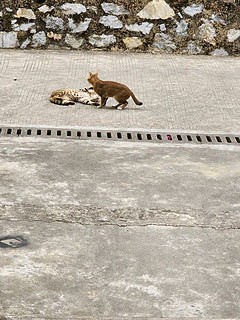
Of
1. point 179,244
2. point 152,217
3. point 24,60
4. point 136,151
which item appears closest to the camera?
point 179,244

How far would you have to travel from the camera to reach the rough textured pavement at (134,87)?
6.75 meters

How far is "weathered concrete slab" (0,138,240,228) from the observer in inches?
195

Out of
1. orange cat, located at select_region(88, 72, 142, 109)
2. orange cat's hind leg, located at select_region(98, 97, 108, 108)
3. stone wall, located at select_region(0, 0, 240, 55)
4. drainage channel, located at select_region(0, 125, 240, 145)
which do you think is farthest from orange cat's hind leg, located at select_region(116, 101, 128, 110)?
stone wall, located at select_region(0, 0, 240, 55)

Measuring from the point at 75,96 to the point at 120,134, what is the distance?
3.16 ft

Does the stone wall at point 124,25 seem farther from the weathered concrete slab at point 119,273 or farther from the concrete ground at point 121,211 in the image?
the weathered concrete slab at point 119,273

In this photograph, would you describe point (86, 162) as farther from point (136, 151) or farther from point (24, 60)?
point (24, 60)

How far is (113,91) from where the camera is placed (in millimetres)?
6977

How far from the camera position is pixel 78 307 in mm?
3814

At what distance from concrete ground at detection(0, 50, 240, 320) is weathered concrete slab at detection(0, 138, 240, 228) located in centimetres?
1

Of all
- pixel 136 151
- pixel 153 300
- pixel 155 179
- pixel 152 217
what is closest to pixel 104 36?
pixel 136 151

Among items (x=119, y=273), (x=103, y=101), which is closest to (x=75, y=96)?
(x=103, y=101)

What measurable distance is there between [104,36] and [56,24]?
0.63 meters

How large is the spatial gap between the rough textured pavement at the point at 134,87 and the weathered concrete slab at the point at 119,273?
2120mm

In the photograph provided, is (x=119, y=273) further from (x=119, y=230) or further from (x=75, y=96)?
(x=75, y=96)
